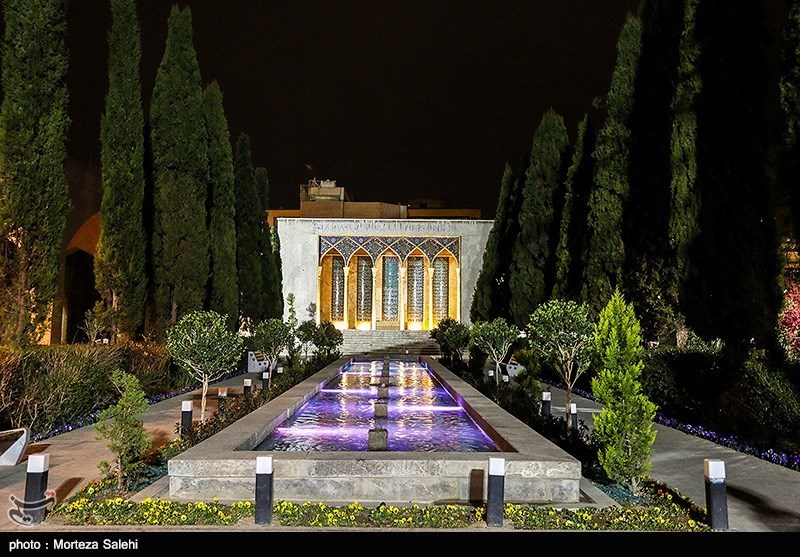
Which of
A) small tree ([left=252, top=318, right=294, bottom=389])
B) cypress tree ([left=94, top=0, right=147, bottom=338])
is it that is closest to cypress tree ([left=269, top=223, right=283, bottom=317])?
small tree ([left=252, top=318, right=294, bottom=389])

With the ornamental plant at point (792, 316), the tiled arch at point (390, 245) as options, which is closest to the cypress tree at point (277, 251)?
the tiled arch at point (390, 245)

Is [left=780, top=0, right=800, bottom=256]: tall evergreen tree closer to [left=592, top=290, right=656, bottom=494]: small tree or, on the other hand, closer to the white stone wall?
[left=592, top=290, right=656, bottom=494]: small tree

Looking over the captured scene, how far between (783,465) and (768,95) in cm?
541

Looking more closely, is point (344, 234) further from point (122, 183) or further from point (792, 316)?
point (792, 316)

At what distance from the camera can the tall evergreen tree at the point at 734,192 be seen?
8.83 m

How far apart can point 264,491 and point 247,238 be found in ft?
60.8

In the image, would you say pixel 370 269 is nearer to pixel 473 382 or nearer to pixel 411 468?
pixel 473 382

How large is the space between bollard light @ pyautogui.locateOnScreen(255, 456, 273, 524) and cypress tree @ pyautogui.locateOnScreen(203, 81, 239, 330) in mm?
13542

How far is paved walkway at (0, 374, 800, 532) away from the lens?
192 inches

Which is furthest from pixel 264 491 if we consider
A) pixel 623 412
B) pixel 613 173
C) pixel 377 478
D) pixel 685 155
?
pixel 613 173

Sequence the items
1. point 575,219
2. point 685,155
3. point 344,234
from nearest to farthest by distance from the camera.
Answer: point 685,155, point 575,219, point 344,234

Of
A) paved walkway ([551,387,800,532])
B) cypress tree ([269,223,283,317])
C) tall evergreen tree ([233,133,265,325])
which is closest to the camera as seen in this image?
paved walkway ([551,387,800,532])

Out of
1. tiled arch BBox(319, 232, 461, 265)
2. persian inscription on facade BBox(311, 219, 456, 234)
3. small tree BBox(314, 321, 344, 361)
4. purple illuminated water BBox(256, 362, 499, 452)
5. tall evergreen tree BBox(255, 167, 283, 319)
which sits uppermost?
persian inscription on facade BBox(311, 219, 456, 234)

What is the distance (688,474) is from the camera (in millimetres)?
6367
